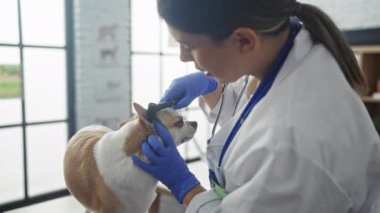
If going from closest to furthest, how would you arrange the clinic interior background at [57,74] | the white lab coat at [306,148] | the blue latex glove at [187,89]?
the white lab coat at [306,148], the blue latex glove at [187,89], the clinic interior background at [57,74]

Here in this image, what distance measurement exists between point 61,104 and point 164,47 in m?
1.19

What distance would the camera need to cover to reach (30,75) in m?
2.58

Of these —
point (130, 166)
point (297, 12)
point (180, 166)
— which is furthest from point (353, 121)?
point (130, 166)

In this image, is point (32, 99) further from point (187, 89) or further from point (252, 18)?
point (252, 18)

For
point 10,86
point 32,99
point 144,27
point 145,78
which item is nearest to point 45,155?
point 32,99

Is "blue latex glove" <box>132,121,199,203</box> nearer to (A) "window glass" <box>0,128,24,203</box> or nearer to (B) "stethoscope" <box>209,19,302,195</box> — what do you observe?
(B) "stethoscope" <box>209,19,302,195</box>

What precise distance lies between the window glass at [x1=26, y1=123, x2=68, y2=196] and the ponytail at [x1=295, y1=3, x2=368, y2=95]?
233cm

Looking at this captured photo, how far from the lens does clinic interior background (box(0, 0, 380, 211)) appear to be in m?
2.45

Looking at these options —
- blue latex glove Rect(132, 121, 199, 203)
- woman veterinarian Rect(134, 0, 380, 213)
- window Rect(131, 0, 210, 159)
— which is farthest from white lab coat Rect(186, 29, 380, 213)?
window Rect(131, 0, 210, 159)

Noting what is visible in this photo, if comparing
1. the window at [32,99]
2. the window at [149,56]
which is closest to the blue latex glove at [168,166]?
the window at [32,99]

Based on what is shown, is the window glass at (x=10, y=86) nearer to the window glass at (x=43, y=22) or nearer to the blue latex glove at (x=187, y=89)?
the window glass at (x=43, y=22)

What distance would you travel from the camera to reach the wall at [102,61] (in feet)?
8.79

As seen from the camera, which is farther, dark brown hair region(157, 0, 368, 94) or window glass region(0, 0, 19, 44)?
window glass region(0, 0, 19, 44)

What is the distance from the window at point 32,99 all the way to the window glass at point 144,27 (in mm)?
687
